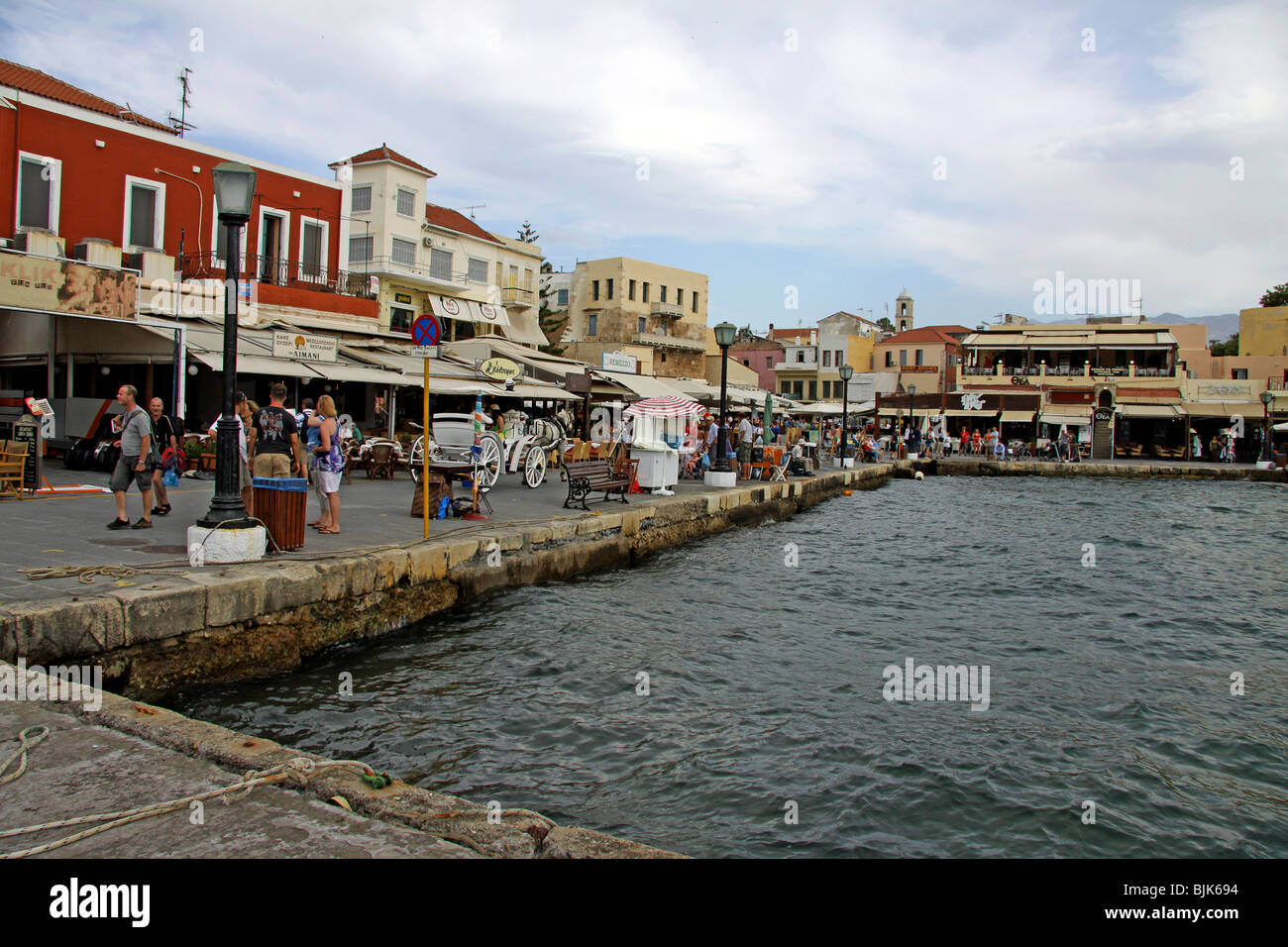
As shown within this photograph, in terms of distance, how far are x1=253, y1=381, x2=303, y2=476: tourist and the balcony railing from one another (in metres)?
12.6

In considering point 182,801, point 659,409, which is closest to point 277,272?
point 659,409

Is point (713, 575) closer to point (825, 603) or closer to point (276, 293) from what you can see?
point (825, 603)

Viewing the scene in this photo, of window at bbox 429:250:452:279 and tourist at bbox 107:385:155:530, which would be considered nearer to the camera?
tourist at bbox 107:385:155:530

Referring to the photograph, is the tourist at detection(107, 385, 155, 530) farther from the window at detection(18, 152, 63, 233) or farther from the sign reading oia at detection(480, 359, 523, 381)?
the window at detection(18, 152, 63, 233)

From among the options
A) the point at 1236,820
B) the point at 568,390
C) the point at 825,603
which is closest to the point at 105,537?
the point at 825,603

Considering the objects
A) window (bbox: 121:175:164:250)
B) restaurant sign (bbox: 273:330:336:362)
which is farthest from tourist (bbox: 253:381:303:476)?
window (bbox: 121:175:164:250)

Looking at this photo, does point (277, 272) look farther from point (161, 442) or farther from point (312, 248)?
point (161, 442)

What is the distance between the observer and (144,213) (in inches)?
791

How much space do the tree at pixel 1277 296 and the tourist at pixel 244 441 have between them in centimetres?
7668

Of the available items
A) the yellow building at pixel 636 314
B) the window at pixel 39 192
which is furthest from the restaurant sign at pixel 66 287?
the yellow building at pixel 636 314

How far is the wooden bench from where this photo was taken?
13.9 metres

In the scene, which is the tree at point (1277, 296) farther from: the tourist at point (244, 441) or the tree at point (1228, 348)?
the tourist at point (244, 441)

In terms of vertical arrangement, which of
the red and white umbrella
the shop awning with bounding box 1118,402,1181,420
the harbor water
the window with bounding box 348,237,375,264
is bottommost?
the harbor water

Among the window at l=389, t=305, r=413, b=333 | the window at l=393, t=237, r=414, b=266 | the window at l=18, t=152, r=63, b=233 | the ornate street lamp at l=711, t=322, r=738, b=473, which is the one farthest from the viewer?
the window at l=393, t=237, r=414, b=266
